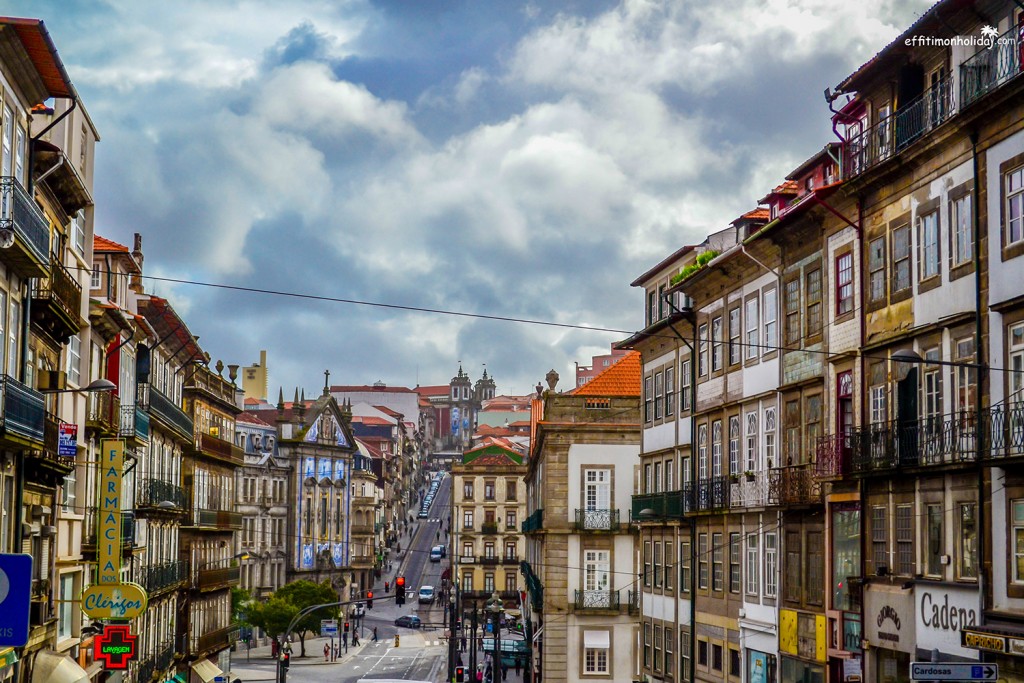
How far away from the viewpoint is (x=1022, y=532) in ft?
77.1

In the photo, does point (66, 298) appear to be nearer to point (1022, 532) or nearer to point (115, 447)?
point (115, 447)

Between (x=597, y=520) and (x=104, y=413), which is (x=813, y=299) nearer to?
(x=104, y=413)

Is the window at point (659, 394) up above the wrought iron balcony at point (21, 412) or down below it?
above

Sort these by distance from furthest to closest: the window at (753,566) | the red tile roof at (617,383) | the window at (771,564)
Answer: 1. the red tile roof at (617,383)
2. the window at (753,566)
3. the window at (771,564)

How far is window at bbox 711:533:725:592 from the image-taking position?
135 ft

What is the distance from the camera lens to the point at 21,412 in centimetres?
2716

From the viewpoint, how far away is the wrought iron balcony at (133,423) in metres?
47.1

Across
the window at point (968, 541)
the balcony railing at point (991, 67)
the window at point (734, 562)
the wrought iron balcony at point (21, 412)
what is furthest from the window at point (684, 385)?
the wrought iron balcony at point (21, 412)

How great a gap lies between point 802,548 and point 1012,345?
11.6m

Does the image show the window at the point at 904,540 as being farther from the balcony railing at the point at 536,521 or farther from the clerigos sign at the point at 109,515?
the balcony railing at the point at 536,521

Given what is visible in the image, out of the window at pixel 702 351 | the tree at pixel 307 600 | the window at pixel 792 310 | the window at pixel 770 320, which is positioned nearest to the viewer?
the window at pixel 792 310

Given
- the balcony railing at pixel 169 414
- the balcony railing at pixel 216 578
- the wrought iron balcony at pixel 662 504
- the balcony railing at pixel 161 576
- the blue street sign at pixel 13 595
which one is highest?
the balcony railing at pixel 169 414

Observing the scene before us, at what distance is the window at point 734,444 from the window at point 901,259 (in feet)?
38.2

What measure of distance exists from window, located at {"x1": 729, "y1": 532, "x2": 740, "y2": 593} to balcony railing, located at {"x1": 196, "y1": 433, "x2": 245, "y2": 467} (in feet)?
113
